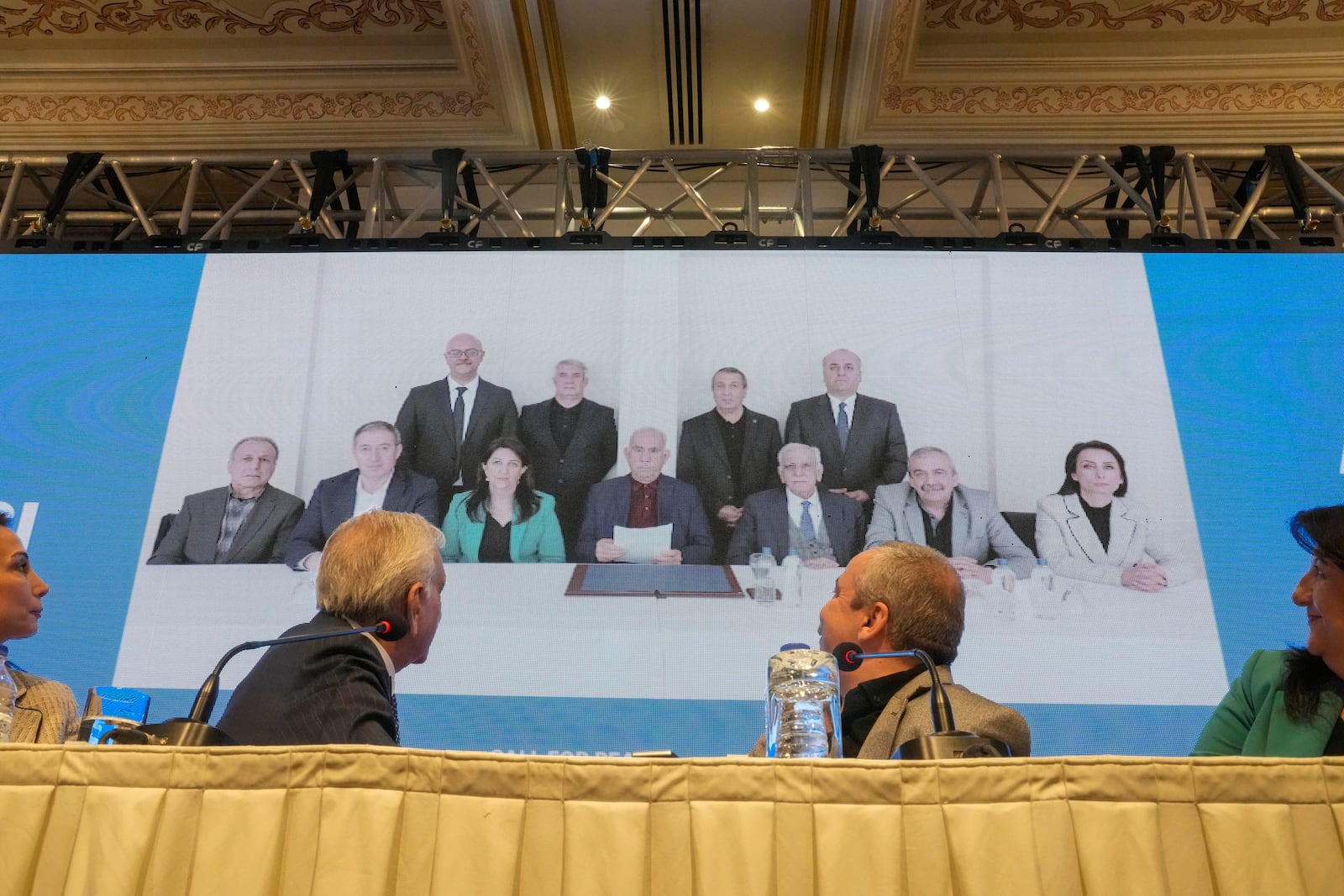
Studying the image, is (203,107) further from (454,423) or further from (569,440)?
(569,440)

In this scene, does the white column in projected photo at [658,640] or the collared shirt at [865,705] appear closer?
the collared shirt at [865,705]

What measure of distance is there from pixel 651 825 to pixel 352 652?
772 mm

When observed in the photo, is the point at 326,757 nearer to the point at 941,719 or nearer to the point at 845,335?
the point at 941,719

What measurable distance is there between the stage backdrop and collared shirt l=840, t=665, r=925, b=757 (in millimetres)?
1162

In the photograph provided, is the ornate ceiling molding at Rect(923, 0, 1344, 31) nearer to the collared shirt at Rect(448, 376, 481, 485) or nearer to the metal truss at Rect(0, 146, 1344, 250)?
the metal truss at Rect(0, 146, 1344, 250)

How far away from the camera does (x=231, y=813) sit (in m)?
1.09

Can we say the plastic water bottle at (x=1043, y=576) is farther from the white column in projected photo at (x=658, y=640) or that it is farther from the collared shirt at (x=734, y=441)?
the collared shirt at (x=734, y=441)

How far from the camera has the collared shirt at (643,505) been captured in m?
3.50

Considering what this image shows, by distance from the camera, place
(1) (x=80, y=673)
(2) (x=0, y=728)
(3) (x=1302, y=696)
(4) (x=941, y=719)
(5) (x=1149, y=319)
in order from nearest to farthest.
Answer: (4) (x=941, y=719) < (2) (x=0, y=728) < (3) (x=1302, y=696) < (1) (x=80, y=673) < (5) (x=1149, y=319)

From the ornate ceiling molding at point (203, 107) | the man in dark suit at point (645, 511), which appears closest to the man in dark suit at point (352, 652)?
the man in dark suit at point (645, 511)

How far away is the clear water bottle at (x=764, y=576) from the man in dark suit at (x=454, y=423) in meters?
0.97

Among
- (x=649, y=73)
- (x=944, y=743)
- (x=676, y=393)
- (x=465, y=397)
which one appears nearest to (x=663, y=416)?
(x=676, y=393)

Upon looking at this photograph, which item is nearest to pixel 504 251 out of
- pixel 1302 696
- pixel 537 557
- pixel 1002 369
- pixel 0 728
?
pixel 537 557

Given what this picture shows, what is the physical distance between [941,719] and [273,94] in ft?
A: 15.6
